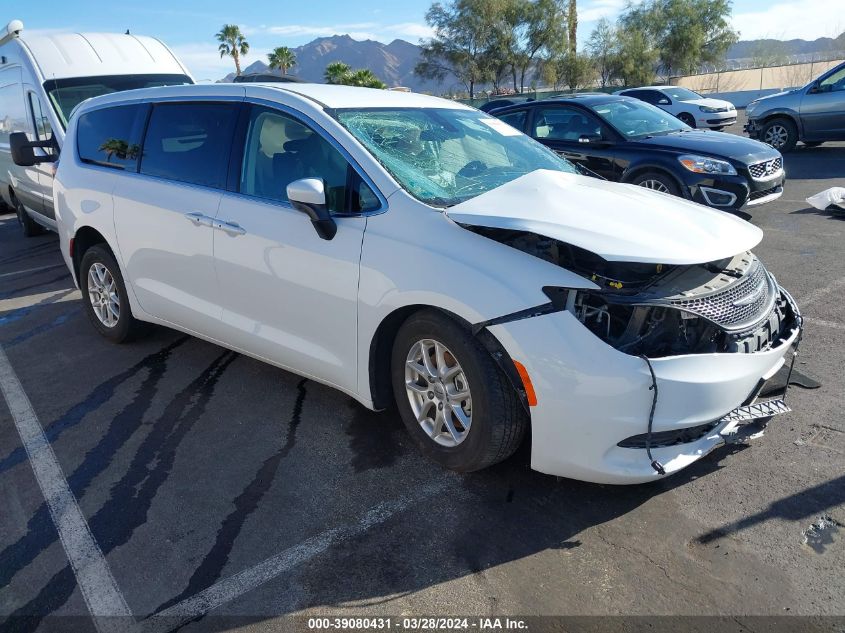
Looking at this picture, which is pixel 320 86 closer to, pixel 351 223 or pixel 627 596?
pixel 351 223

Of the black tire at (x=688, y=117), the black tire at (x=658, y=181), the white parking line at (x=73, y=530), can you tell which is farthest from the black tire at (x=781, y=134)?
the white parking line at (x=73, y=530)

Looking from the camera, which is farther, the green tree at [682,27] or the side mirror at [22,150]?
the green tree at [682,27]

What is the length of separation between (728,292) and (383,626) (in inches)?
82.7

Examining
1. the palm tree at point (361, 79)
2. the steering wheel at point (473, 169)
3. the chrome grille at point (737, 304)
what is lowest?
the chrome grille at point (737, 304)

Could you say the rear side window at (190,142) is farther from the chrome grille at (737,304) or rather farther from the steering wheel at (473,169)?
the chrome grille at (737,304)

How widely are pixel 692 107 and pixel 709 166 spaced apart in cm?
1473

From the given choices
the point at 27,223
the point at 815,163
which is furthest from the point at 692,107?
the point at 27,223

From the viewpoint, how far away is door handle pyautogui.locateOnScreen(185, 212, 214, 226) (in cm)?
422

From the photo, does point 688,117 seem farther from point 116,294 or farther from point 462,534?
point 462,534

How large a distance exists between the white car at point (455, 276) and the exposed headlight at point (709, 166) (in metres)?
4.08

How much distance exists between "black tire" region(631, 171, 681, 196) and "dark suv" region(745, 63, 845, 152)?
748cm

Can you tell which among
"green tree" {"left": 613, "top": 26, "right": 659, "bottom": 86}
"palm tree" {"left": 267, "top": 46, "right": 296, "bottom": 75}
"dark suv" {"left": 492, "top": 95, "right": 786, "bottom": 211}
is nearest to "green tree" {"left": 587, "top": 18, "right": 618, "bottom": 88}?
"green tree" {"left": 613, "top": 26, "right": 659, "bottom": 86}

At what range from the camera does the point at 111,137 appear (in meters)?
5.25

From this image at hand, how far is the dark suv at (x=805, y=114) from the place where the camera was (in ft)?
43.9
